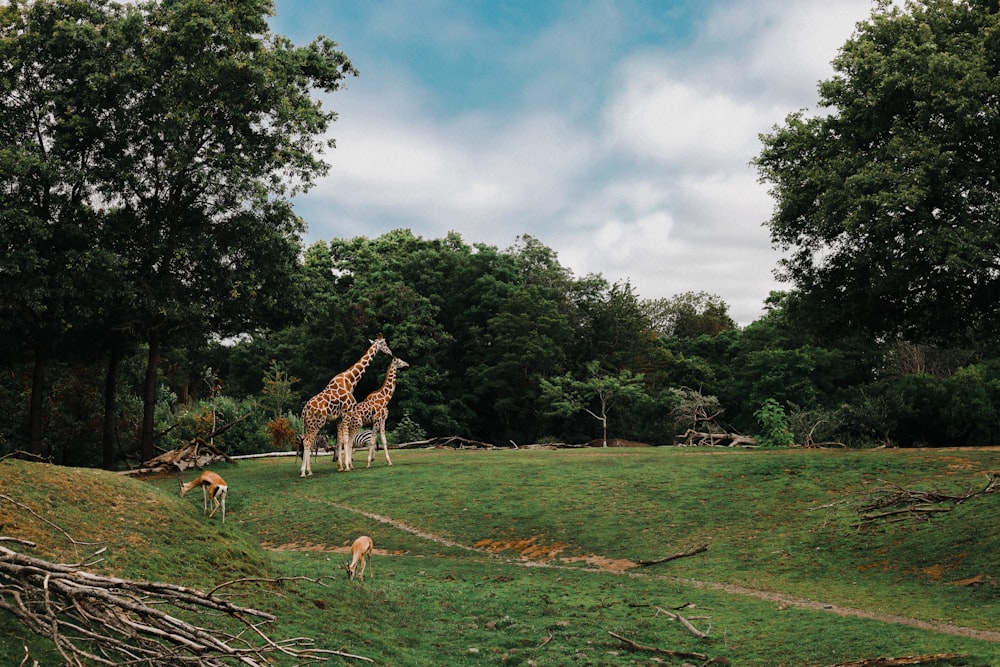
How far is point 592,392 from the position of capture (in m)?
44.7

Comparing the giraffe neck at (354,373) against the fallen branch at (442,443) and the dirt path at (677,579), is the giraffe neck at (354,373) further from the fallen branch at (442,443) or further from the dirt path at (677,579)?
the fallen branch at (442,443)

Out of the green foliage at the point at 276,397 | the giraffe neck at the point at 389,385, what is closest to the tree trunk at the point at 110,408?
the giraffe neck at the point at 389,385

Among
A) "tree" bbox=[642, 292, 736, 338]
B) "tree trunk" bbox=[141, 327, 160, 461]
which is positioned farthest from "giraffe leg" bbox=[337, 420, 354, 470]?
"tree" bbox=[642, 292, 736, 338]

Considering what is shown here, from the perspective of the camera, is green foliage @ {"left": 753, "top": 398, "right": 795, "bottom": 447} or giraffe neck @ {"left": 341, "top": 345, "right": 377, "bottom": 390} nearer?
giraffe neck @ {"left": 341, "top": 345, "right": 377, "bottom": 390}

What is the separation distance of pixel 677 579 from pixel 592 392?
100ft

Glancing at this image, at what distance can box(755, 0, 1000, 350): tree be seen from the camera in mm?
20359

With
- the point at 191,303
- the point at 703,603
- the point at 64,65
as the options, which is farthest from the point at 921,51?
the point at 64,65

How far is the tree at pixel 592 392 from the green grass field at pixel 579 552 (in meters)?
17.9

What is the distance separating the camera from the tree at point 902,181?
20.4 meters

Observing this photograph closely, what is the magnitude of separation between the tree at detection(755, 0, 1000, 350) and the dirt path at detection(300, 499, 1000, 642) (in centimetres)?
1048

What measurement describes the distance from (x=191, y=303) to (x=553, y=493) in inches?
495

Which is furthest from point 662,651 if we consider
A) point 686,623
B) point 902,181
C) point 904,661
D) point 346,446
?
point 346,446

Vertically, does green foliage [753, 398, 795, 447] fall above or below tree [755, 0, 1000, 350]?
below

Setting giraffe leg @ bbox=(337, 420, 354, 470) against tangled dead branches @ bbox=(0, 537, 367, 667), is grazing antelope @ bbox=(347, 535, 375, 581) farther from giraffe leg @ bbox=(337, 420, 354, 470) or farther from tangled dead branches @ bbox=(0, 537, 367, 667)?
giraffe leg @ bbox=(337, 420, 354, 470)
